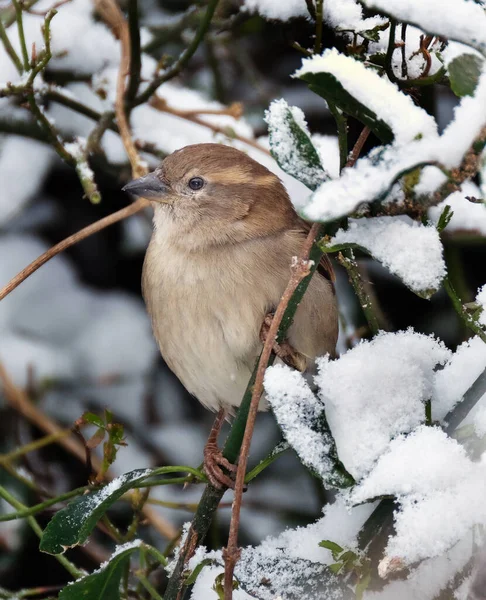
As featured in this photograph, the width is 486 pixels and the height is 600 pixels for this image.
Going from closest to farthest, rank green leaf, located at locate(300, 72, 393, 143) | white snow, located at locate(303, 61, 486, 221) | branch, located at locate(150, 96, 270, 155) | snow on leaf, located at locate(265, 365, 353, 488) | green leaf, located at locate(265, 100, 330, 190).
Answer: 1. white snow, located at locate(303, 61, 486, 221)
2. green leaf, located at locate(300, 72, 393, 143)
3. green leaf, located at locate(265, 100, 330, 190)
4. snow on leaf, located at locate(265, 365, 353, 488)
5. branch, located at locate(150, 96, 270, 155)

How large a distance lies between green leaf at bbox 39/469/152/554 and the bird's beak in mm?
1219

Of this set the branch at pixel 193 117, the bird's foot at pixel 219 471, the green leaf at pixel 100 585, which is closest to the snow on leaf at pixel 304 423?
the bird's foot at pixel 219 471

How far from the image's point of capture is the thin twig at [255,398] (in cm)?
142

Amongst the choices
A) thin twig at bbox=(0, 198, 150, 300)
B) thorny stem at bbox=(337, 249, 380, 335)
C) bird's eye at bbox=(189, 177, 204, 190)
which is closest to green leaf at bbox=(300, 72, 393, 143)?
thorny stem at bbox=(337, 249, 380, 335)

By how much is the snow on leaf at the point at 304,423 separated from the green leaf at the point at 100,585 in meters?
0.60

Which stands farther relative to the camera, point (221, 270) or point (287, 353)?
point (221, 270)

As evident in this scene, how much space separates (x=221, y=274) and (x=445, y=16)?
149 centimetres

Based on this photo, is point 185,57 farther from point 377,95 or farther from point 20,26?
point 377,95

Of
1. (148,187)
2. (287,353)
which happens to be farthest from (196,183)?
(287,353)

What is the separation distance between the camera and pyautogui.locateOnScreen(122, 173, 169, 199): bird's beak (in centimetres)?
277

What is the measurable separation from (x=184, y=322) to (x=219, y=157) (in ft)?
2.03

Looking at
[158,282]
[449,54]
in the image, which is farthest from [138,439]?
[449,54]

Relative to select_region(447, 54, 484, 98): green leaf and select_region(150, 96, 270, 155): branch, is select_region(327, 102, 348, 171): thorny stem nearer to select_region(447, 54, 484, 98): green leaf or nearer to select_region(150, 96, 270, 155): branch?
select_region(447, 54, 484, 98): green leaf

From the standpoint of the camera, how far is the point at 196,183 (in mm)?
2902
